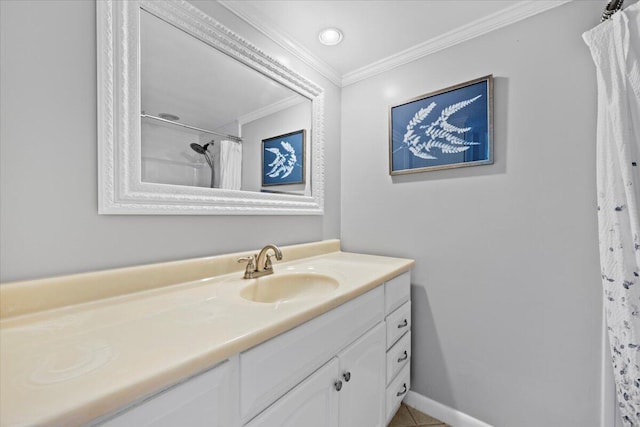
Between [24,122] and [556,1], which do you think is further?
[556,1]

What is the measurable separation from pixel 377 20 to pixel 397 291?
1.38 m

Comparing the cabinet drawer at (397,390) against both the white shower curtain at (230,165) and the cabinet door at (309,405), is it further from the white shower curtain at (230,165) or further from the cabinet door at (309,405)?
the white shower curtain at (230,165)

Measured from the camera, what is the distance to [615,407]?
107 centimetres

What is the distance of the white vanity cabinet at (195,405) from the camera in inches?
18.8

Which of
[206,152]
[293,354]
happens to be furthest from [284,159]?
[293,354]

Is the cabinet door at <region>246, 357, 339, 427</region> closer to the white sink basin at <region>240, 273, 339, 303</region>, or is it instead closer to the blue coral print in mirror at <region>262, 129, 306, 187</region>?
the white sink basin at <region>240, 273, 339, 303</region>

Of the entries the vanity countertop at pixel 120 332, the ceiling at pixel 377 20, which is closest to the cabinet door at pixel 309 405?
the vanity countertop at pixel 120 332

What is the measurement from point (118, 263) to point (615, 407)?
1.98 meters

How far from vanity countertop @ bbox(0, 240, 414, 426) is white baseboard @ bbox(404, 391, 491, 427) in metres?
0.96

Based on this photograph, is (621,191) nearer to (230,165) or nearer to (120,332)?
(230,165)

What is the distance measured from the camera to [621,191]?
3.17 feet

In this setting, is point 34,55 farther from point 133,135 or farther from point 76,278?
point 76,278

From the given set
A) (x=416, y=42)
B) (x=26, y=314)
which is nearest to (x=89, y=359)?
(x=26, y=314)

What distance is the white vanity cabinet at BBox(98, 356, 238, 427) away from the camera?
1.56 ft
